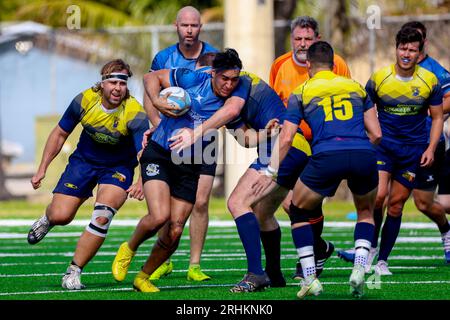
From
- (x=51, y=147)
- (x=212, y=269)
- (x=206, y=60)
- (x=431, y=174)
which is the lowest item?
(x=212, y=269)

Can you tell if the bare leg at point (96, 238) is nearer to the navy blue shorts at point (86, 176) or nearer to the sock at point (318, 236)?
the navy blue shorts at point (86, 176)

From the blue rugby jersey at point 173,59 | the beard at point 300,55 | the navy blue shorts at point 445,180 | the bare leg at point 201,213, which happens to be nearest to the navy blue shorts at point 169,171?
the bare leg at point 201,213

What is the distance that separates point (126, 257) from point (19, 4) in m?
29.5

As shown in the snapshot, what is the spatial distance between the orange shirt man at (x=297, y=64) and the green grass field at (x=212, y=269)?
165cm

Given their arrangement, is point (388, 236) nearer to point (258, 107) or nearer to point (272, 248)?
point (272, 248)

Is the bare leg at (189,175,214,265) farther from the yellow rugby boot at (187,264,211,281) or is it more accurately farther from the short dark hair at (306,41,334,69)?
the short dark hair at (306,41,334,69)

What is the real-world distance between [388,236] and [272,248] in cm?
157

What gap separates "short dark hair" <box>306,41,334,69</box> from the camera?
31.4 ft

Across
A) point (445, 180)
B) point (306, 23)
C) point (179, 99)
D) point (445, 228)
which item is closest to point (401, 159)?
point (445, 228)

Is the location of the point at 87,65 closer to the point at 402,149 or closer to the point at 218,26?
the point at 218,26

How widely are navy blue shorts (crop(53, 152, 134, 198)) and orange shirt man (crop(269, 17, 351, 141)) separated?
63.4 inches

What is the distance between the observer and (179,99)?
31.9ft

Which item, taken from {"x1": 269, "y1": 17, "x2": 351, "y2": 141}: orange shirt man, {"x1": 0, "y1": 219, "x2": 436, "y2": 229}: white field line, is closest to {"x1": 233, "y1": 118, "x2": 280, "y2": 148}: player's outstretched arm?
{"x1": 269, "y1": 17, "x2": 351, "y2": 141}: orange shirt man

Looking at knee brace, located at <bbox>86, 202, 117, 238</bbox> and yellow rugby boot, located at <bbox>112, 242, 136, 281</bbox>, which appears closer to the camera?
yellow rugby boot, located at <bbox>112, 242, 136, 281</bbox>
